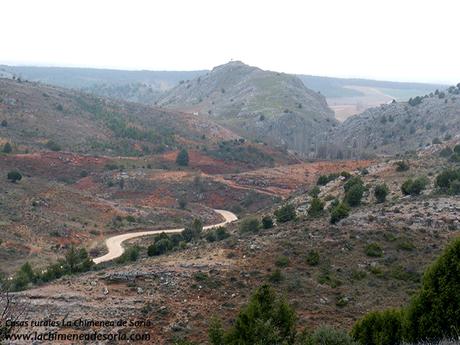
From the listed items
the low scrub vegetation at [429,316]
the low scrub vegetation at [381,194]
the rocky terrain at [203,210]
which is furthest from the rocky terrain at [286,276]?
the low scrub vegetation at [429,316]

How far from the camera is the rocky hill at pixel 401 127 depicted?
112625mm

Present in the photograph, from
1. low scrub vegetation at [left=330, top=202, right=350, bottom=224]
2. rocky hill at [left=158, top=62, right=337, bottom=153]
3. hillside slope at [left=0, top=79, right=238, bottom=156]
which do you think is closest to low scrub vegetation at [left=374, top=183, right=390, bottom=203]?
low scrub vegetation at [left=330, top=202, right=350, bottom=224]

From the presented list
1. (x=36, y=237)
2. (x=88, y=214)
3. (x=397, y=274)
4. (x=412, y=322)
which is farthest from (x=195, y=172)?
(x=412, y=322)

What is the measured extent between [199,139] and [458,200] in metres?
92.7

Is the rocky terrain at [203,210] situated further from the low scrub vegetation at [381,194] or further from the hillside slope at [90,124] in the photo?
the low scrub vegetation at [381,194]

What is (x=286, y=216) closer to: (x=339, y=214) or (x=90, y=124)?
(x=339, y=214)

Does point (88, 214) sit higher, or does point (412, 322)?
point (412, 322)

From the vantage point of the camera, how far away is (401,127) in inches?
4801

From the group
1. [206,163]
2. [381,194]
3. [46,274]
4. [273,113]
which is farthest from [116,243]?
[273,113]

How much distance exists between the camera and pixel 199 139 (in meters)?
124

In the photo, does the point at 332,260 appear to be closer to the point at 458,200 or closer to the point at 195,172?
the point at 458,200

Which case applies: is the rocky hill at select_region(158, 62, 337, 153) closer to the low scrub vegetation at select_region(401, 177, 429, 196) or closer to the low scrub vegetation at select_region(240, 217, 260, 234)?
the low scrub vegetation at select_region(240, 217, 260, 234)

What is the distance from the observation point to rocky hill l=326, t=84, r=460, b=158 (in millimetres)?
112625

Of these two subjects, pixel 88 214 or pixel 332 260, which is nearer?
pixel 332 260
